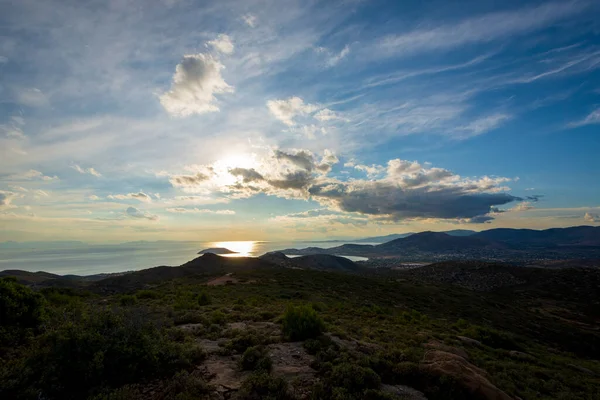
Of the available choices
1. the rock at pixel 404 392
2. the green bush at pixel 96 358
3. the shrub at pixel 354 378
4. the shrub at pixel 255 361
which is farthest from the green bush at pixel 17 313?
the rock at pixel 404 392

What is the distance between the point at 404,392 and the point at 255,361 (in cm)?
429

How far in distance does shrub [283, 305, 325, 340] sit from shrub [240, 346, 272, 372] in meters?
2.36

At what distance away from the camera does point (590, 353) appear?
86.7 feet

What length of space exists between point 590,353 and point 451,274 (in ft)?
198

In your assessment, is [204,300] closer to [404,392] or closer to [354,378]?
[354,378]

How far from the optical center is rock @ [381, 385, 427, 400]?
743 cm

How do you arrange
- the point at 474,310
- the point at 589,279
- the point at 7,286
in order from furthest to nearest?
the point at 589,279 → the point at 474,310 → the point at 7,286

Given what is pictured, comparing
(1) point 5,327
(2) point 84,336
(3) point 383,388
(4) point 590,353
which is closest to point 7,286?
(1) point 5,327

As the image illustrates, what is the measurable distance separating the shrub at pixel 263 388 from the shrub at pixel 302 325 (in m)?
3.88

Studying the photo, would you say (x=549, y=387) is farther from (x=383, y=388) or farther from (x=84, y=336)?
(x=84, y=336)

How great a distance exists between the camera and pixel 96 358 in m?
6.37

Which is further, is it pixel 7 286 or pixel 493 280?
pixel 493 280

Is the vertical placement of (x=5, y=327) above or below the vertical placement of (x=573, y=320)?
above

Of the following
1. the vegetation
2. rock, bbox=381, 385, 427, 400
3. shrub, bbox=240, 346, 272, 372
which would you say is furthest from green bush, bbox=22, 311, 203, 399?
rock, bbox=381, 385, 427, 400
